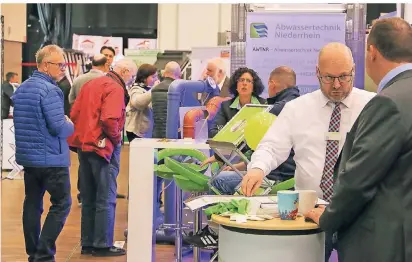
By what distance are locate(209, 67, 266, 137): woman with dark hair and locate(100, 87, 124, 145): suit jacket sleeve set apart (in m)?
0.71

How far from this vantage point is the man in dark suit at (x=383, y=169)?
2.09 meters

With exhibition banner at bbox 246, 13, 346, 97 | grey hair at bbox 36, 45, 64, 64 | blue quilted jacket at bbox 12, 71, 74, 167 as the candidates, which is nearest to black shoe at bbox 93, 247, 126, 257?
blue quilted jacket at bbox 12, 71, 74, 167

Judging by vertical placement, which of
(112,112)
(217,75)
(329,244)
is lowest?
(329,244)

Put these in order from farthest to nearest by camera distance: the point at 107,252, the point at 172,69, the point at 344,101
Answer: the point at 172,69
the point at 107,252
the point at 344,101

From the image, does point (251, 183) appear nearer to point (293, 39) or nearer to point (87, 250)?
point (87, 250)

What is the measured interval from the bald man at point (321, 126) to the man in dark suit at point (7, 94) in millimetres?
7134

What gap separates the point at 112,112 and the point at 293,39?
1848 millimetres

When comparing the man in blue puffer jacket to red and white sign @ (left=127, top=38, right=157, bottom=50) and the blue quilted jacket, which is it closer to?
the blue quilted jacket

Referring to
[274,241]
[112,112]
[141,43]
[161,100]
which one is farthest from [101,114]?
[141,43]

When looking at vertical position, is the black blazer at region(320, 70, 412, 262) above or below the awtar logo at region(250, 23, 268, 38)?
below

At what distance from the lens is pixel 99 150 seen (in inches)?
202

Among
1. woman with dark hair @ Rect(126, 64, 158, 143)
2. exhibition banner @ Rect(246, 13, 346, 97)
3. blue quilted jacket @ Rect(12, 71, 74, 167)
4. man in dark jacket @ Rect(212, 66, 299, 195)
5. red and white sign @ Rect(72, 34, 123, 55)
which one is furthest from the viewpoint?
red and white sign @ Rect(72, 34, 123, 55)

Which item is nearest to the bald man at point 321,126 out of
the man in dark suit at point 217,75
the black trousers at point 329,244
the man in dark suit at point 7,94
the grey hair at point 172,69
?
the black trousers at point 329,244

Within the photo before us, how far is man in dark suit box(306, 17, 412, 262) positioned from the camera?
2.09m
